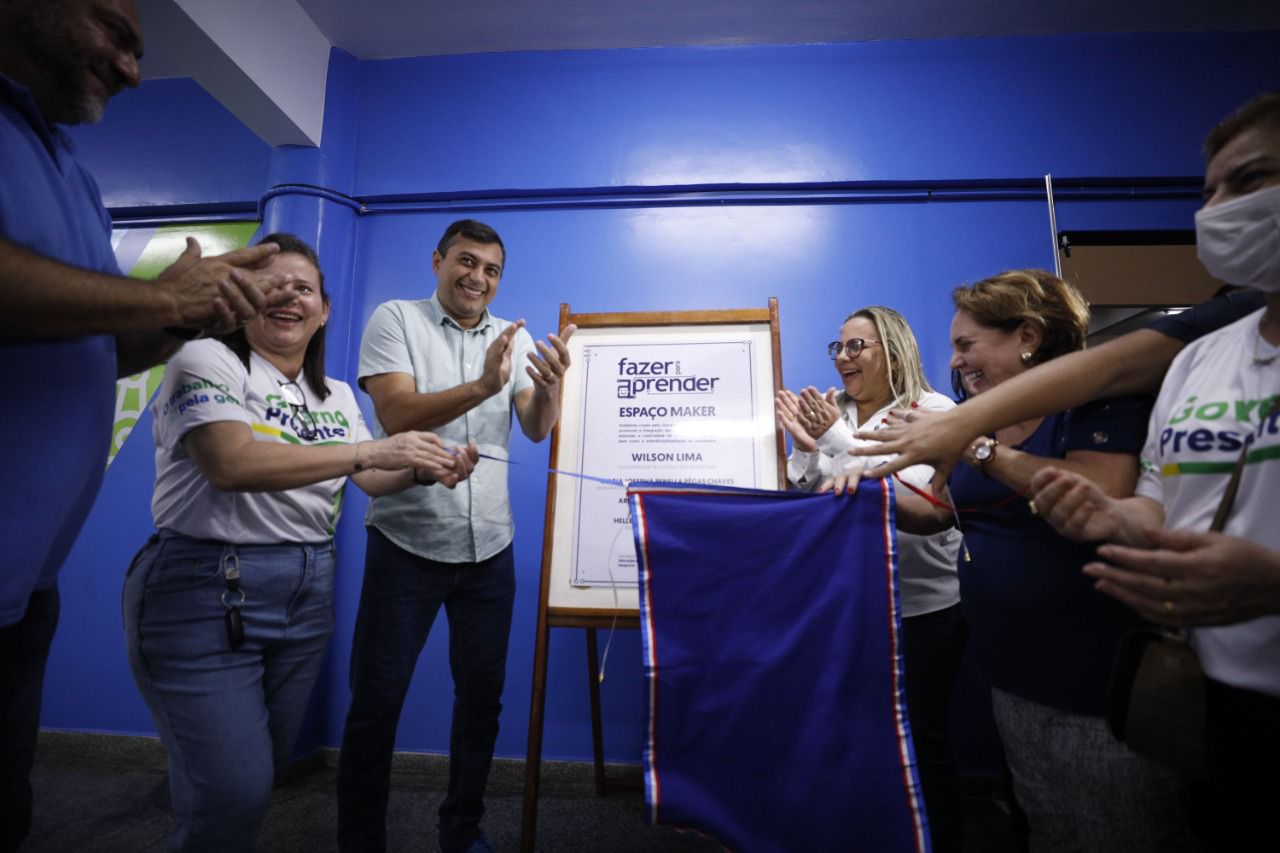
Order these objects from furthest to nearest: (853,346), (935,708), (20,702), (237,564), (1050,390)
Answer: (853,346), (935,708), (237,564), (1050,390), (20,702)

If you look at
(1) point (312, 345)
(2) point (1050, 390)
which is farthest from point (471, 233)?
(2) point (1050, 390)

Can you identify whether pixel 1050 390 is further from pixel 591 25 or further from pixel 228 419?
pixel 591 25

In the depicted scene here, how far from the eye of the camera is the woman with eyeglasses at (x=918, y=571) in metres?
1.69

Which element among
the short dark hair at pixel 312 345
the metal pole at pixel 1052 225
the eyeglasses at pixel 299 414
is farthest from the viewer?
the metal pole at pixel 1052 225

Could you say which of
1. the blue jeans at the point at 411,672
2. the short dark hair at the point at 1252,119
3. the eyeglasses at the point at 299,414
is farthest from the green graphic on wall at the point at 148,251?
the short dark hair at the point at 1252,119

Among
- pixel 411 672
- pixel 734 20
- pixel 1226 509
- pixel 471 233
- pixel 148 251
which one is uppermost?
pixel 734 20

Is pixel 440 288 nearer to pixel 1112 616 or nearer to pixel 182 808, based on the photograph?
pixel 182 808

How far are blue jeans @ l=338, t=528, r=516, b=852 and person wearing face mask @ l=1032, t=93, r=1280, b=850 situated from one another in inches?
57.8

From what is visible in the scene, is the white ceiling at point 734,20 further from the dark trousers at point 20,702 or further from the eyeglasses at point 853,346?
the dark trousers at point 20,702

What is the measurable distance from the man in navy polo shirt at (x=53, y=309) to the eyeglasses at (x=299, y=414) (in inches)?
12.3

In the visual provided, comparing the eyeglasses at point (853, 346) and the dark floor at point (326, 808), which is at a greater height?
the eyeglasses at point (853, 346)

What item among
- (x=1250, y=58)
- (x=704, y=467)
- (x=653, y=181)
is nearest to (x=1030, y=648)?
(x=704, y=467)

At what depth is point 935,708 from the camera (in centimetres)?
173

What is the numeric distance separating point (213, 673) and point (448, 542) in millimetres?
639
